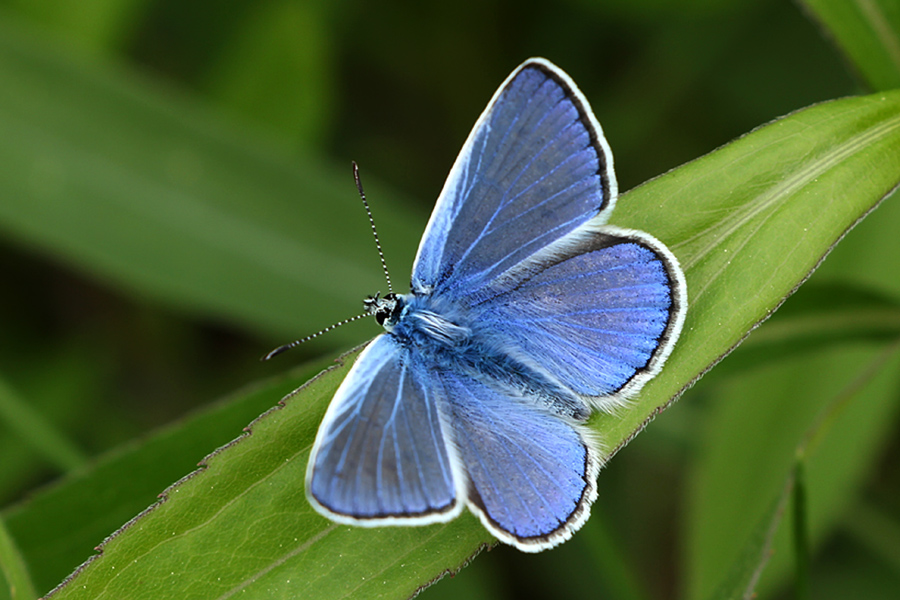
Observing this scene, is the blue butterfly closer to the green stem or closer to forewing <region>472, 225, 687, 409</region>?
forewing <region>472, 225, 687, 409</region>

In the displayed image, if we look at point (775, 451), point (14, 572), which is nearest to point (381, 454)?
point (14, 572)

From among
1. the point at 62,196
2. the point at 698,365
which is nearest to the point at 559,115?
the point at 698,365

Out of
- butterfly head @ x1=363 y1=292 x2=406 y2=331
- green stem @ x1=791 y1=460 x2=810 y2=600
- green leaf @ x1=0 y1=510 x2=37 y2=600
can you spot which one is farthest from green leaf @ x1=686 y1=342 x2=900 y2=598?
green leaf @ x1=0 y1=510 x2=37 y2=600

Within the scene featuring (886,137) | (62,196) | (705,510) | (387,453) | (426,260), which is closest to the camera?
(387,453)

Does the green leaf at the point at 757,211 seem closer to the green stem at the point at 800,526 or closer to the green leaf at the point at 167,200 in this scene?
the green stem at the point at 800,526

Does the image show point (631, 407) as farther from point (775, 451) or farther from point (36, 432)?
point (36, 432)

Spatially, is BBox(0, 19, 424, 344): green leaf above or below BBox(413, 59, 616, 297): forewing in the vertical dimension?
below

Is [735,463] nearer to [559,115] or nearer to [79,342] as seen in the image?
[559,115]
